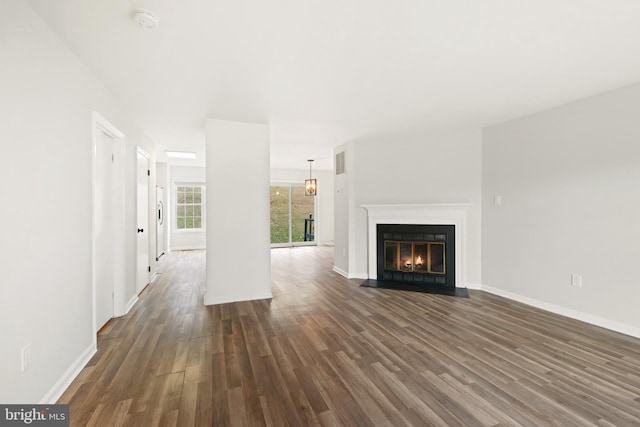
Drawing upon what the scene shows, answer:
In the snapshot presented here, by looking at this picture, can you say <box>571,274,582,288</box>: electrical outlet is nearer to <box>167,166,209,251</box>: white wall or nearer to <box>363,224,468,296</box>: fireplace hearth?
<box>363,224,468,296</box>: fireplace hearth

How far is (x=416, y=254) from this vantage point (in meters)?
4.66

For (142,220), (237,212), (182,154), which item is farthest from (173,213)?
(237,212)

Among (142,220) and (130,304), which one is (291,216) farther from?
(130,304)

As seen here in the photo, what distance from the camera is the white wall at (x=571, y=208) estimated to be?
2834 mm

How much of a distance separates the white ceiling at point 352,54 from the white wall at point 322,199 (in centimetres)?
555

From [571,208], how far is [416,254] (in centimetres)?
209

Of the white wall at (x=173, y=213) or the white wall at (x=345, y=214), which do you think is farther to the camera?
the white wall at (x=173, y=213)

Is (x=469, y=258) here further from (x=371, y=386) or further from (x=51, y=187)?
(x=51, y=187)

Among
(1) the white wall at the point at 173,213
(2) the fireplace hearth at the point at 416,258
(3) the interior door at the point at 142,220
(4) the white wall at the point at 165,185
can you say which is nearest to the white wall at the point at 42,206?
(3) the interior door at the point at 142,220

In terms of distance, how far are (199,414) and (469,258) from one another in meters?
4.17

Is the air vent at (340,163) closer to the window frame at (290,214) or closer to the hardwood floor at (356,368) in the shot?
the hardwood floor at (356,368)

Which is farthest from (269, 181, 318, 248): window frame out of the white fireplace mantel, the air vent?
the white fireplace mantel

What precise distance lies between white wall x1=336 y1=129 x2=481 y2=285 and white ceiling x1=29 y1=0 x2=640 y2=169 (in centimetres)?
89

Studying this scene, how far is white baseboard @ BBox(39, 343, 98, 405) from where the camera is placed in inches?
69.1
